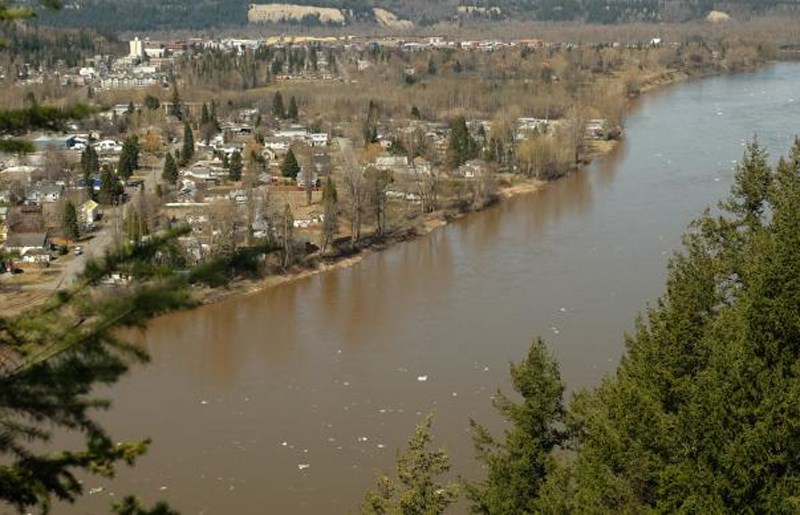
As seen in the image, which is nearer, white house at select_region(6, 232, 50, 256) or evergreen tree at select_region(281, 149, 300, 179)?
white house at select_region(6, 232, 50, 256)

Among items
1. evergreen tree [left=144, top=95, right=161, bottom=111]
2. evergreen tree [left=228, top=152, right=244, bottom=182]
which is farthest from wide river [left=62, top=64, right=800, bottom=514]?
evergreen tree [left=144, top=95, right=161, bottom=111]

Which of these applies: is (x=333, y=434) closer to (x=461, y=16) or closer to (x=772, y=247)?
(x=772, y=247)

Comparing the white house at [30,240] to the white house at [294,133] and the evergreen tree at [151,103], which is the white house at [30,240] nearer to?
the white house at [294,133]

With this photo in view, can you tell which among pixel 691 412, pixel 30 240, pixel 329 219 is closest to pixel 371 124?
pixel 329 219

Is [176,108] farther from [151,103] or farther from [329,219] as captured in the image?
[329,219]

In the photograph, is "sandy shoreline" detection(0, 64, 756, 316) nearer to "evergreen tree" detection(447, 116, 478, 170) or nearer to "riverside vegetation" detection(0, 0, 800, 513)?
"evergreen tree" detection(447, 116, 478, 170)

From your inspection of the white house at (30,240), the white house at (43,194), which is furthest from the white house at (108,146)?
the white house at (30,240)
